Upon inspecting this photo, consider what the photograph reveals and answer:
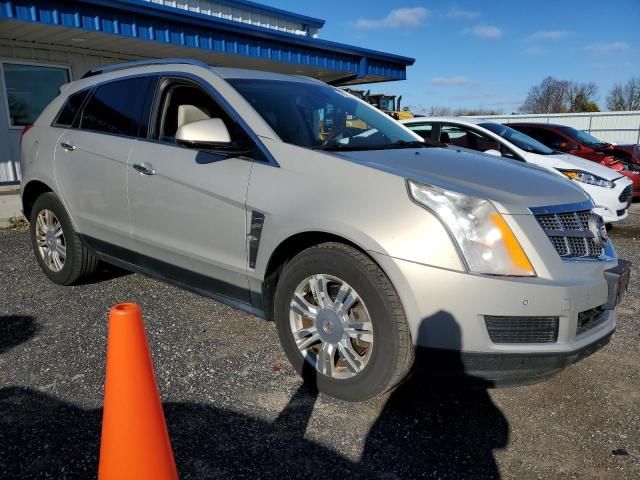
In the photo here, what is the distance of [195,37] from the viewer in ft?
31.8

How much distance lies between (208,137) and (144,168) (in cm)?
73

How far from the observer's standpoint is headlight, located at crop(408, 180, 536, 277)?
92.4 inches

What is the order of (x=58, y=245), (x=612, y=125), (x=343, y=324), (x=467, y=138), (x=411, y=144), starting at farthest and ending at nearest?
1. (x=612, y=125)
2. (x=467, y=138)
3. (x=58, y=245)
4. (x=411, y=144)
5. (x=343, y=324)

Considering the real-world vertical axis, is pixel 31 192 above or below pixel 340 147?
below

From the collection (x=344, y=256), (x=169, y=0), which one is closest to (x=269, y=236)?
(x=344, y=256)

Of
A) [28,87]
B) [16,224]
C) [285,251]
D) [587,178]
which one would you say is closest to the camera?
[285,251]

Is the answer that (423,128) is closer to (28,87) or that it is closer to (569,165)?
(569,165)

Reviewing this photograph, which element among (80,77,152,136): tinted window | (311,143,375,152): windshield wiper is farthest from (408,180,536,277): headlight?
(80,77,152,136): tinted window

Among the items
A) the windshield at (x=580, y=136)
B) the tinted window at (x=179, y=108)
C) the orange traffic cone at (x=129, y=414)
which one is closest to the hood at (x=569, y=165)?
the windshield at (x=580, y=136)

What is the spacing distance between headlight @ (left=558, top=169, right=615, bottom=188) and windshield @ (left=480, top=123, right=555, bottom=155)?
537mm

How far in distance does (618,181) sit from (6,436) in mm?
7618

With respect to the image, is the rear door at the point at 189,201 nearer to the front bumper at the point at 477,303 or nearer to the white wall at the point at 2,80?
the front bumper at the point at 477,303

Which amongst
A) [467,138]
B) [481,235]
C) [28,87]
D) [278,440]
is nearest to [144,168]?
[278,440]

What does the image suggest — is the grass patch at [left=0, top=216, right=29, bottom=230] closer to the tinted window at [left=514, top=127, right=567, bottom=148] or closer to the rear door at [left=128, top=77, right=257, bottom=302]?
the rear door at [left=128, top=77, right=257, bottom=302]
